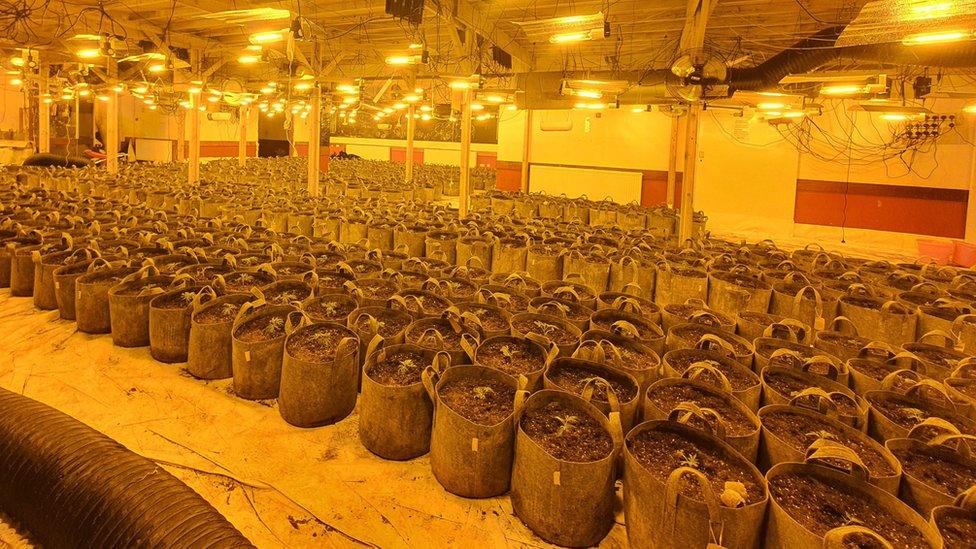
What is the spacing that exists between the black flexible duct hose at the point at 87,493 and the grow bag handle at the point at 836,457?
7.41 ft

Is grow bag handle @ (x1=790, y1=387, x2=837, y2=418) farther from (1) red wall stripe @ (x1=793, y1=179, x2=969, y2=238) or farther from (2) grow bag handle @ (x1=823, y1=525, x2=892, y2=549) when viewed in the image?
(1) red wall stripe @ (x1=793, y1=179, x2=969, y2=238)

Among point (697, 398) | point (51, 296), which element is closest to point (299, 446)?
point (697, 398)

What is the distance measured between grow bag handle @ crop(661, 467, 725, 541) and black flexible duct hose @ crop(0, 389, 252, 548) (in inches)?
61.5

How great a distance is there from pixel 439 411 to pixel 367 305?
174 cm

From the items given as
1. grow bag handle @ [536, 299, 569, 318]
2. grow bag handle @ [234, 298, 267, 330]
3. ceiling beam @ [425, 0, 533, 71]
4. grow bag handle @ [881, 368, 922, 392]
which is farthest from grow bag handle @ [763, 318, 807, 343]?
ceiling beam @ [425, 0, 533, 71]

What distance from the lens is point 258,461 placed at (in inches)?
113

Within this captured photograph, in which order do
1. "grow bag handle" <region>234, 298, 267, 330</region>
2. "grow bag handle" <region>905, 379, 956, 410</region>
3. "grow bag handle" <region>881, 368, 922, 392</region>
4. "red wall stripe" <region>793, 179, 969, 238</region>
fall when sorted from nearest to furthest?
"grow bag handle" <region>905, 379, 956, 410</region> < "grow bag handle" <region>881, 368, 922, 392</region> < "grow bag handle" <region>234, 298, 267, 330</region> < "red wall stripe" <region>793, 179, 969, 238</region>

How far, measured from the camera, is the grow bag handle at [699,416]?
7.62 feet

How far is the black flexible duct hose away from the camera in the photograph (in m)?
1.84

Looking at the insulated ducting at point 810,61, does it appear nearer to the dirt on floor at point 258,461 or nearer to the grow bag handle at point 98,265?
the dirt on floor at point 258,461

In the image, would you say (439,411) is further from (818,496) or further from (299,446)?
A: (818,496)

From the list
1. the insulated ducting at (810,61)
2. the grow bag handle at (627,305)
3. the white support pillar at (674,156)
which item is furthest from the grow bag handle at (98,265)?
the white support pillar at (674,156)

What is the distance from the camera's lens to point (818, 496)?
2064mm

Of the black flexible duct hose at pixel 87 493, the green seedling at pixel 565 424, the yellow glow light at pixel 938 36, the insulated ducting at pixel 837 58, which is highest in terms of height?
the insulated ducting at pixel 837 58
